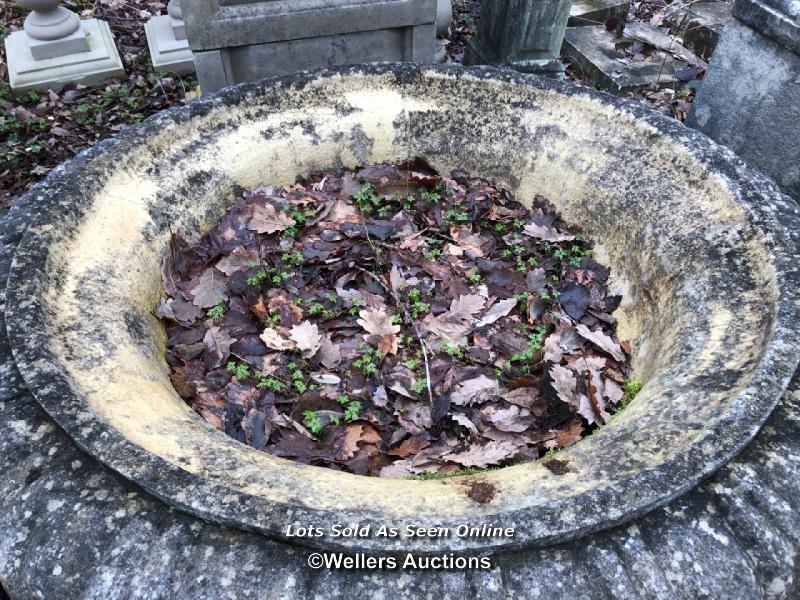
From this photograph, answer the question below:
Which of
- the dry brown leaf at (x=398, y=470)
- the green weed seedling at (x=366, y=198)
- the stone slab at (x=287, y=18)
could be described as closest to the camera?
the dry brown leaf at (x=398, y=470)

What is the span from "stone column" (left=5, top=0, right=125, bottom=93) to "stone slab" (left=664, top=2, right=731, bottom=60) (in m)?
5.14

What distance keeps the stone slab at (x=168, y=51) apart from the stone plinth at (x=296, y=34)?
2091 mm

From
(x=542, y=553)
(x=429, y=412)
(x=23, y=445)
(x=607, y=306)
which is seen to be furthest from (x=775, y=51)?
(x=23, y=445)

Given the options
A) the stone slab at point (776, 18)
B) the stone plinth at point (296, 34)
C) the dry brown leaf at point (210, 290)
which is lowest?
the dry brown leaf at point (210, 290)

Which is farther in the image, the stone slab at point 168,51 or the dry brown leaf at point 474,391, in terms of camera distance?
the stone slab at point 168,51

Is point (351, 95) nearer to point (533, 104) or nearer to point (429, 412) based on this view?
point (533, 104)

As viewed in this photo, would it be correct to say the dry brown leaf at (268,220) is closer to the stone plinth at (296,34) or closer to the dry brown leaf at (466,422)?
the dry brown leaf at (466,422)

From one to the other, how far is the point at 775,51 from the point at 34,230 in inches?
131

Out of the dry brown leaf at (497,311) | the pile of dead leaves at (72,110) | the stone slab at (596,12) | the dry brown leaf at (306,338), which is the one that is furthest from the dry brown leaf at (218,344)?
the stone slab at (596,12)

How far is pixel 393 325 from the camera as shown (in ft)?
8.31

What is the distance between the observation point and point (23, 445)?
4.96 feet

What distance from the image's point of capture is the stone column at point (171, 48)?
211 inches

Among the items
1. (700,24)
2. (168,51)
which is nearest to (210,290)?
(168,51)

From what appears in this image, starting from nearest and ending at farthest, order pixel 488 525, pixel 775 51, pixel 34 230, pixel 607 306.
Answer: pixel 488 525 → pixel 34 230 → pixel 607 306 → pixel 775 51
